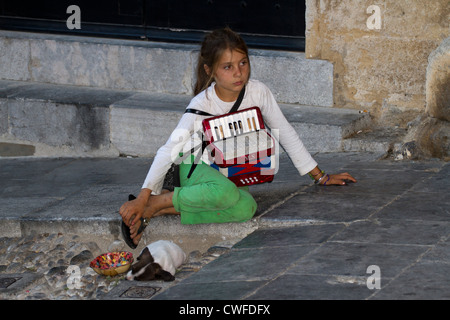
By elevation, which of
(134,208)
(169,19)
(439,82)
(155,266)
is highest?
(169,19)

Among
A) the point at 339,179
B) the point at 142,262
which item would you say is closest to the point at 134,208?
the point at 142,262

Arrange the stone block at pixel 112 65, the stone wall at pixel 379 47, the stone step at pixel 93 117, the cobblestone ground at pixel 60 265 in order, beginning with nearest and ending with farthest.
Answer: the cobblestone ground at pixel 60 265, the stone wall at pixel 379 47, the stone step at pixel 93 117, the stone block at pixel 112 65

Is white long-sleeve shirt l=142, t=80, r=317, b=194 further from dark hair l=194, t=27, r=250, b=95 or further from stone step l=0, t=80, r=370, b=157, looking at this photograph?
stone step l=0, t=80, r=370, b=157

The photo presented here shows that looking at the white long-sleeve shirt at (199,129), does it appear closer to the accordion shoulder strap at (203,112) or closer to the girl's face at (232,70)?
the accordion shoulder strap at (203,112)

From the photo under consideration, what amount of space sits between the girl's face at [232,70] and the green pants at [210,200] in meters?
0.47

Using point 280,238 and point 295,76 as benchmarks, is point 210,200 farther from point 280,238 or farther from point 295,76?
point 295,76

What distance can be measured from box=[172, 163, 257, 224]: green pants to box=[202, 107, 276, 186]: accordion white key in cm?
8

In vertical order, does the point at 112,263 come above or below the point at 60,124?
below

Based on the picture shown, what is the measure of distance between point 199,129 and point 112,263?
0.83 meters

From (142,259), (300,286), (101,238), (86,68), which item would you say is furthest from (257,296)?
(86,68)

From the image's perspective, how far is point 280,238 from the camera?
388 cm

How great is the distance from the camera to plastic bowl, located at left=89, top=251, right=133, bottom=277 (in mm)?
4004

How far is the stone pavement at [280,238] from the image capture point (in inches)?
128

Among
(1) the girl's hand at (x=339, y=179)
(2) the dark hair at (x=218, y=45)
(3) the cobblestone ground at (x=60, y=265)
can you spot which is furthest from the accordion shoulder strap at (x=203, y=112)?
(1) the girl's hand at (x=339, y=179)
